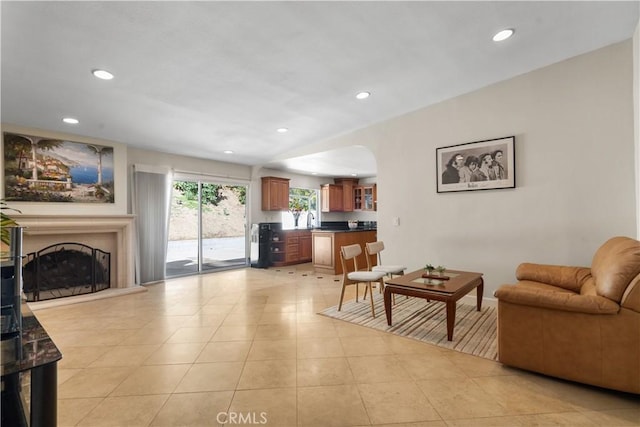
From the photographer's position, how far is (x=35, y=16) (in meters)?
1.98

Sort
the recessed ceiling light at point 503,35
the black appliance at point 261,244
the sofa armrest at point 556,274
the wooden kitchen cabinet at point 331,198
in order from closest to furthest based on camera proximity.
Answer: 1. the recessed ceiling light at point 503,35
2. the sofa armrest at point 556,274
3. the black appliance at point 261,244
4. the wooden kitchen cabinet at point 331,198

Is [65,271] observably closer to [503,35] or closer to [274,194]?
[274,194]

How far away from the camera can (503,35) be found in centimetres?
258

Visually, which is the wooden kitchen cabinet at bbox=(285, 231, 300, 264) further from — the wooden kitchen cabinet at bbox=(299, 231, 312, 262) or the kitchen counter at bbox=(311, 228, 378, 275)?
the kitchen counter at bbox=(311, 228, 378, 275)

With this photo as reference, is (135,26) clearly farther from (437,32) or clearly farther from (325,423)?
(325,423)

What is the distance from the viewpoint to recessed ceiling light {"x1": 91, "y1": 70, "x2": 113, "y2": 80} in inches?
106

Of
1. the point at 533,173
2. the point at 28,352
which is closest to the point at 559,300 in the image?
the point at 533,173

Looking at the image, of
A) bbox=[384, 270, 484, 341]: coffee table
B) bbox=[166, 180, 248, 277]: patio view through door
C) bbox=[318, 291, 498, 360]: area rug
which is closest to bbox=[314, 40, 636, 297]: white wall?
bbox=[318, 291, 498, 360]: area rug

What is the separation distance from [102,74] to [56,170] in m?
2.60

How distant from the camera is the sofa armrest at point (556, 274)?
2.84 m

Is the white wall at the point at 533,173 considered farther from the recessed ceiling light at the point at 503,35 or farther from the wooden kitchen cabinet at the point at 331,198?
the wooden kitchen cabinet at the point at 331,198

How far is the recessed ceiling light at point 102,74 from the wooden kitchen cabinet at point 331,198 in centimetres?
649

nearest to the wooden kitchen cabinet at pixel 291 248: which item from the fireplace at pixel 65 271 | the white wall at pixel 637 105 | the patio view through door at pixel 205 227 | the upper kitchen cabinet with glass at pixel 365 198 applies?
the patio view through door at pixel 205 227

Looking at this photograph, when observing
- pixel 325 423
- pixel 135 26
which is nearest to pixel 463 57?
pixel 135 26
